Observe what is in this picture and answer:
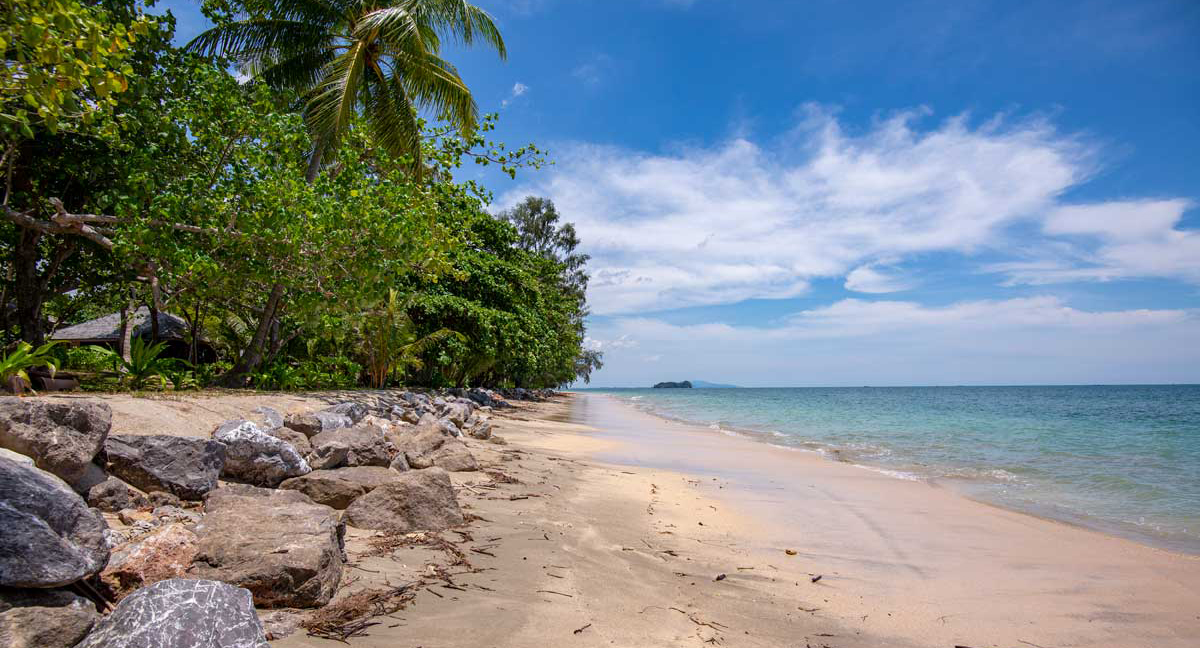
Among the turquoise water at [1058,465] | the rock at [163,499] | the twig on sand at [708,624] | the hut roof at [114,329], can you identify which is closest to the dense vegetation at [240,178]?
the hut roof at [114,329]

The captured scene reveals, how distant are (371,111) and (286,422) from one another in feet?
29.5

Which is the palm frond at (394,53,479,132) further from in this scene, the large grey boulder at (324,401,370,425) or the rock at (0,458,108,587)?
the rock at (0,458,108,587)

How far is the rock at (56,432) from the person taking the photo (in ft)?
9.93

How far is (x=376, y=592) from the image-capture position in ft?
9.77

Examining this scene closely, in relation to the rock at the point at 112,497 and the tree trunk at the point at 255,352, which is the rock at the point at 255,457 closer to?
the rock at the point at 112,497

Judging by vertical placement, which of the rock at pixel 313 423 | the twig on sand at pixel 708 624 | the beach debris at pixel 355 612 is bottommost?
the twig on sand at pixel 708 624

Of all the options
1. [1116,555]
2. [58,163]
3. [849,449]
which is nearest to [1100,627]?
[1116,555]

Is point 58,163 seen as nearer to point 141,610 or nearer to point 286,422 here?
point 286,422

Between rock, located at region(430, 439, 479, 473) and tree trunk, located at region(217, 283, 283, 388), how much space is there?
5909mm

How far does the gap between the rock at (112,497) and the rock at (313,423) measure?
8.68 ft

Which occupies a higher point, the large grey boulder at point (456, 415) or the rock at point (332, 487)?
the large grey boulder at point (456, 415)

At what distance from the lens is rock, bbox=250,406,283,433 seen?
6.17 m

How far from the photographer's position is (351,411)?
777 cm

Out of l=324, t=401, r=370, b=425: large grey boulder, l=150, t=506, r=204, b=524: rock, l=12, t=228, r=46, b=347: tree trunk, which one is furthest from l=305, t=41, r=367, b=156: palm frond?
l=150, t=506, r=204, b=524: rock
